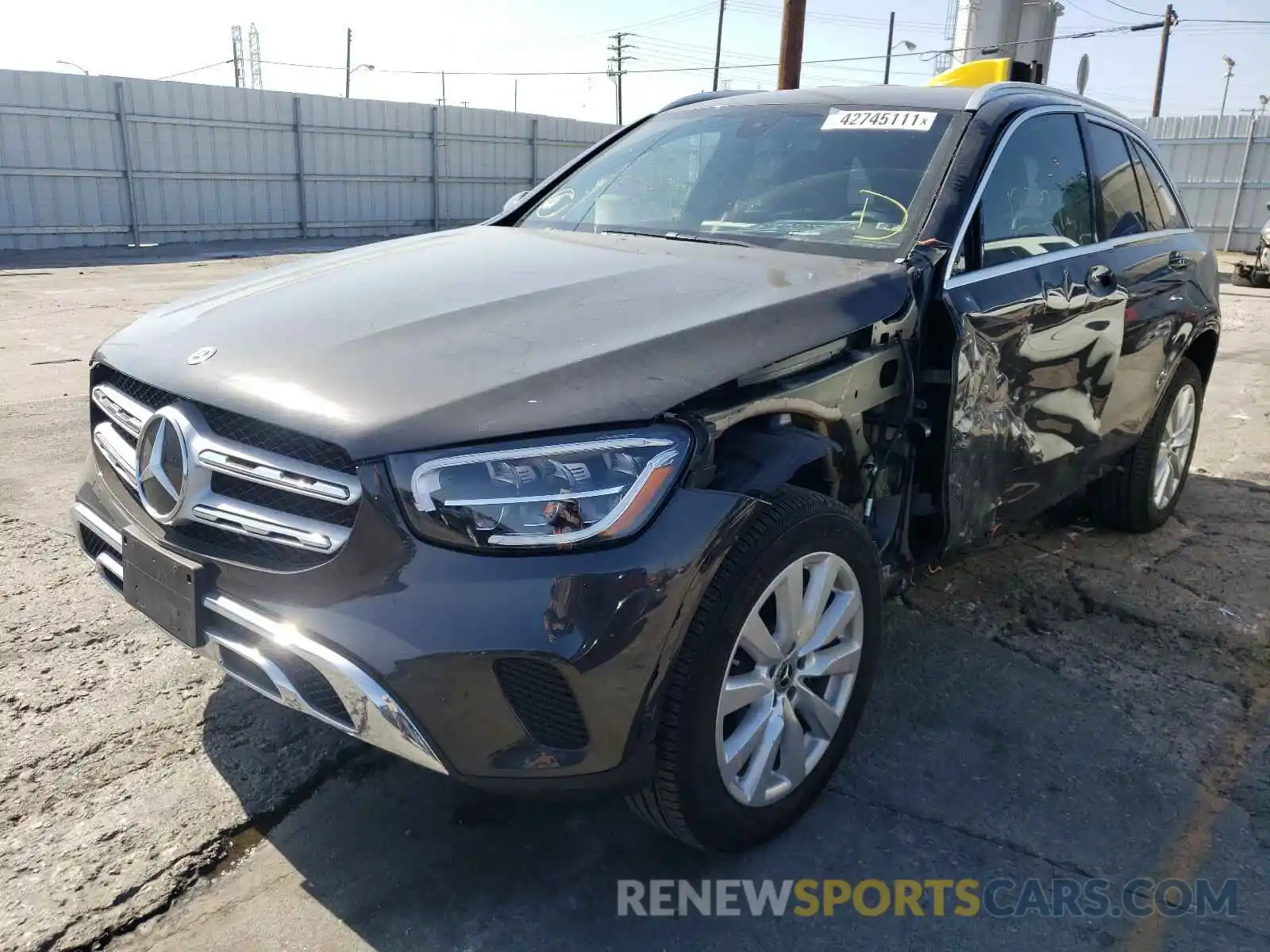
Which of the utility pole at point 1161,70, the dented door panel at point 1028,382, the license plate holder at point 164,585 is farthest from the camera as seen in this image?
the utility pole at point 1161,70

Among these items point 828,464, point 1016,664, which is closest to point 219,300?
point 828,464

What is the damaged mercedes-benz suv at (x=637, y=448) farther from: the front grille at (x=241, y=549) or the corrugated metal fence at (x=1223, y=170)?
the corrugated metal fence at (x=1223, y=170)

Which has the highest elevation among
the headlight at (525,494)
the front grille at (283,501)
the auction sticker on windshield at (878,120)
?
the auction sticker on windshield at (878,120)

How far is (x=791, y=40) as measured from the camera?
42.5 ft

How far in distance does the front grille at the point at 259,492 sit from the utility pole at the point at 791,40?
12041 mm

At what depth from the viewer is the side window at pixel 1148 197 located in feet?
13.9

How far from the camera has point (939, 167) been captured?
10.1 ft

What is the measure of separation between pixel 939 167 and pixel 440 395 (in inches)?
73.0

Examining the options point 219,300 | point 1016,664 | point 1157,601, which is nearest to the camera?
point 219,300

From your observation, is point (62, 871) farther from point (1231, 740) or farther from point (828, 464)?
point (1231, 740)

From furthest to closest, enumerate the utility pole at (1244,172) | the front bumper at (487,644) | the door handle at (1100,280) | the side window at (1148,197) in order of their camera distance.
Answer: the utility pole at (1244,172), the side window at (1148,197), the door handle at (1100,280), the front bumper at (487,644)

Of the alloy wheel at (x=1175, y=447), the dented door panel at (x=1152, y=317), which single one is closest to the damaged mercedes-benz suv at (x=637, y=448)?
the dented door panel at (x=1152, y=317)

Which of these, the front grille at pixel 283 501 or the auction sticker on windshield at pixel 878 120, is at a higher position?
the auction sticker on windshield at pixel 878 120

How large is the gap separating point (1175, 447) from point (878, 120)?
7.83ft
